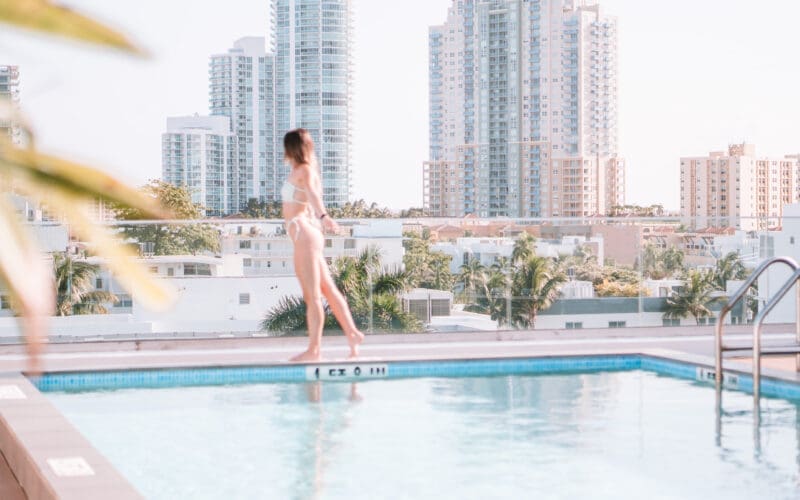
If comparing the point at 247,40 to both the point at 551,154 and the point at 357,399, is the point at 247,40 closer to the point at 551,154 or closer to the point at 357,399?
the point at 551,154

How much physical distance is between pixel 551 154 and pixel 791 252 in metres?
77.9

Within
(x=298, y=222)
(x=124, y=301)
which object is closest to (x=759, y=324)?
(x=298, y=222)

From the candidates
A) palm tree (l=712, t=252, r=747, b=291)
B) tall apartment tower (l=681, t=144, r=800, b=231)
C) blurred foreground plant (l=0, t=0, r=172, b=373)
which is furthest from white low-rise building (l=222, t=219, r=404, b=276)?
tall apartment tower (l=681, t=144, r=800, b=231)

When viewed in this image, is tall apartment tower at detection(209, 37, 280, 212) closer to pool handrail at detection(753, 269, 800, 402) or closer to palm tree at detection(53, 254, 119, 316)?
palm tree at detection(53, 254, 119, 316)

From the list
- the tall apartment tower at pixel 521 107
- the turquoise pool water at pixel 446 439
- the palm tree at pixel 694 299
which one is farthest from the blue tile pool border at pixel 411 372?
the tall apartment tower at pixel 521 107

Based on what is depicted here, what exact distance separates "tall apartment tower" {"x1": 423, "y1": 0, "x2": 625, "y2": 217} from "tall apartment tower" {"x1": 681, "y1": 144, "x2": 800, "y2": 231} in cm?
784

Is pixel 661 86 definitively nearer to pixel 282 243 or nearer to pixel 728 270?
pixel 728 270

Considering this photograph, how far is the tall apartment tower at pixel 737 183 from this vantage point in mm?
80188

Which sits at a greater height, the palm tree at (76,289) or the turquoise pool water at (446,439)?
the palm tree at (76,289)

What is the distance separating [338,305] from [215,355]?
3.91 feet

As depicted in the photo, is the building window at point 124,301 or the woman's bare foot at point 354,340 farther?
the building window at point 124,301

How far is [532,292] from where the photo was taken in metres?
8.97

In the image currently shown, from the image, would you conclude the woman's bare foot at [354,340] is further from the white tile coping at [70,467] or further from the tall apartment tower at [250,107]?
the tall apartment tower at [250,107]

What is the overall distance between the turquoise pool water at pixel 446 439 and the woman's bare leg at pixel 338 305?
34 centimetres
